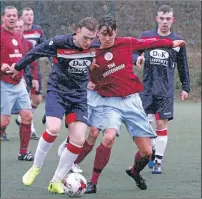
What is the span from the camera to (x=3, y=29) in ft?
33.9

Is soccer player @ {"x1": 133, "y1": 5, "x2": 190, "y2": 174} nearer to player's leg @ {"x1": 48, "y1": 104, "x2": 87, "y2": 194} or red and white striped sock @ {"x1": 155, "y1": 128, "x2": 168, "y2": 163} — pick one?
red and white striped sock @ {"x1": 155, "y1": 128, "x2": 168, "y2": 163}

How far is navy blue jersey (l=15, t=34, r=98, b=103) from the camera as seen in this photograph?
7.68 m

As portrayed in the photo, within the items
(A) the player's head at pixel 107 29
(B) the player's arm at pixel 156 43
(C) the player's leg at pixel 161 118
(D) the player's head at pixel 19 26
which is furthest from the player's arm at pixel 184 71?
(D) the player's head at pixel 19 26

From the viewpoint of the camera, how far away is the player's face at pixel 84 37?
7452 mm

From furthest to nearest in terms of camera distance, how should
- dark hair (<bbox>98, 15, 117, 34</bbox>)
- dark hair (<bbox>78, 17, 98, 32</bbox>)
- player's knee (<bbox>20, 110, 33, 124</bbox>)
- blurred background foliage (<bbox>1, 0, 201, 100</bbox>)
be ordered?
player's knee (<bbox>20, 110, 33, 124</bbox>) < blurred background foliage (<bbox>1, 0, 201, 100</bbox>) < dark hair (<bbox>98, 15, 117, 34</bbox>) < dark hair (<bbox>78, 17, 98, 32</bbox>)

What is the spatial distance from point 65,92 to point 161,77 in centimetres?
164

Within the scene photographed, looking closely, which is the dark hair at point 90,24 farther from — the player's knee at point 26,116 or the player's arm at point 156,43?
the player's knee at point 26,116

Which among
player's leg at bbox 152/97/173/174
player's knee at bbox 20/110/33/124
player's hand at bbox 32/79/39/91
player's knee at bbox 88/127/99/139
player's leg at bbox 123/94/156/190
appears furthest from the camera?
player's hand at bbox 32/79/39/91

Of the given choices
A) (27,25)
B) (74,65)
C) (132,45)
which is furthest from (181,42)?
(27,25)

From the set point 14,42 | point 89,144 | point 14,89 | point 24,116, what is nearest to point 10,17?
point 14,42

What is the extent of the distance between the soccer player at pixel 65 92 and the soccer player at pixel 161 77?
128 cm

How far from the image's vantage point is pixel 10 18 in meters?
9.89

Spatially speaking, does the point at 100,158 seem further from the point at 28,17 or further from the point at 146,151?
the point at 28,17

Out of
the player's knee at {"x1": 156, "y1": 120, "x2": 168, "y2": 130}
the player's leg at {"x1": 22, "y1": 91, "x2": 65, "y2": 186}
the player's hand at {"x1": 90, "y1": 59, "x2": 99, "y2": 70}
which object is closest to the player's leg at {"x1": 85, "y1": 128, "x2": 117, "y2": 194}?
the player's leg at {"x1": 22, "y1": 91, "x2": 65, "y2": 186}
